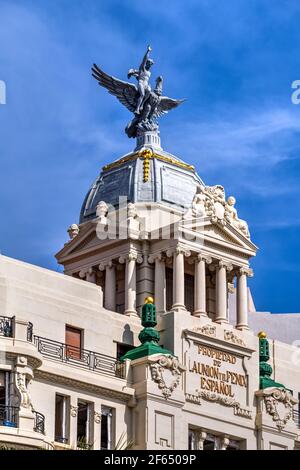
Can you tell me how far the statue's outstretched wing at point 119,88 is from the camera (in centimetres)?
10969

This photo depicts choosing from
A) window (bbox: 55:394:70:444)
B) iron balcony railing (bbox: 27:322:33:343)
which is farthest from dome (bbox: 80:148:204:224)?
window (bbox: 55:394:70:444)

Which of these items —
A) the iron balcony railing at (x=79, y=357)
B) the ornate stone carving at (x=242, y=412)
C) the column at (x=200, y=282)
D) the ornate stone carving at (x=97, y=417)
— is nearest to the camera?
the iron balcony railing at (x=79, y=357)

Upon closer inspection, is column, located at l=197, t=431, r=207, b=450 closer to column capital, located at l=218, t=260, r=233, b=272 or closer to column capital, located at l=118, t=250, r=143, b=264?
column capital, located at l=218, t=260, r=233, b=272

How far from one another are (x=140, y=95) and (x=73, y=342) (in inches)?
786

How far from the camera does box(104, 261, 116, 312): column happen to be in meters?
103

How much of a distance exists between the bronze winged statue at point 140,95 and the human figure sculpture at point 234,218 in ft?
24.9

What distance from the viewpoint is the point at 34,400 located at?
293 ft

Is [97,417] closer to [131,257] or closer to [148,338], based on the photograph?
[148,338]

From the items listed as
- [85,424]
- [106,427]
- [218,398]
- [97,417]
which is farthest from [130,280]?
[85,424]

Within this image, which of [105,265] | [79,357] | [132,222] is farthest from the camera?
Result: [105,265]

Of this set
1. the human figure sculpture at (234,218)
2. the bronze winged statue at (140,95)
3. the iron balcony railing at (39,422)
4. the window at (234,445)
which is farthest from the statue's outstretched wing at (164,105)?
the iron balcony railing at (39,422)

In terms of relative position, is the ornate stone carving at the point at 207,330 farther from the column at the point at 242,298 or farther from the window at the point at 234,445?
the window at the point at 234,445

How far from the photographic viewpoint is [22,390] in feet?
286
